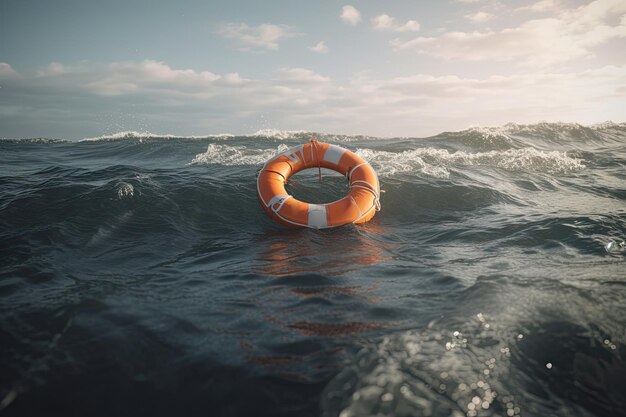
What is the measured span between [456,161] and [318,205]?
20.3 ft

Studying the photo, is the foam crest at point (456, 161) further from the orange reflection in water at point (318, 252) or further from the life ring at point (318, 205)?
the orange reflection in water at point (318, 252)

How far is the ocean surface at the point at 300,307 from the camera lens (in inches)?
74.4

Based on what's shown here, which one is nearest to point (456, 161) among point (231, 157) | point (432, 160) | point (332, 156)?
point (432, 160)

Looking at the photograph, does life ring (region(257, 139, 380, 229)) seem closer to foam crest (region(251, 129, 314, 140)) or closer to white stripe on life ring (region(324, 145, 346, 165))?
white stripe on life ring (region(324, 145, 346, 165))

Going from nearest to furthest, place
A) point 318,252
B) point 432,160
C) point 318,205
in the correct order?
point 318,252 → point 318,205 → point 432,160

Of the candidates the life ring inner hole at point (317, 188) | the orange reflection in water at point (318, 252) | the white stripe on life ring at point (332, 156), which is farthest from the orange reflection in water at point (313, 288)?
the life ring inner hole at point (317, 188)

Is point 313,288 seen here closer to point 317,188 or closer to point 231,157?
point 317,188

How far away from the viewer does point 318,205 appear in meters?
5.43

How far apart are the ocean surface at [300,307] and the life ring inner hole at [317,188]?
0.99 m

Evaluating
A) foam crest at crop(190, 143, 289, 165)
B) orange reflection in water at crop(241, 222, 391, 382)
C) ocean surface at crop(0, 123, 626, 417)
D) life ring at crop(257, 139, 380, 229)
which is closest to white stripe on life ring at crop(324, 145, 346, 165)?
life ring at crop(257, 139, 380, 229)

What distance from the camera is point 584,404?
74.1 inches

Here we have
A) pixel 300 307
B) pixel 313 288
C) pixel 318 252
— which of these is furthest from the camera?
pixel 318 252

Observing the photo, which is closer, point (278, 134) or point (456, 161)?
point (456, 161)

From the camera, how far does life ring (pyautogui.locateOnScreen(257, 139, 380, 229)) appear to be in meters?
5.28
